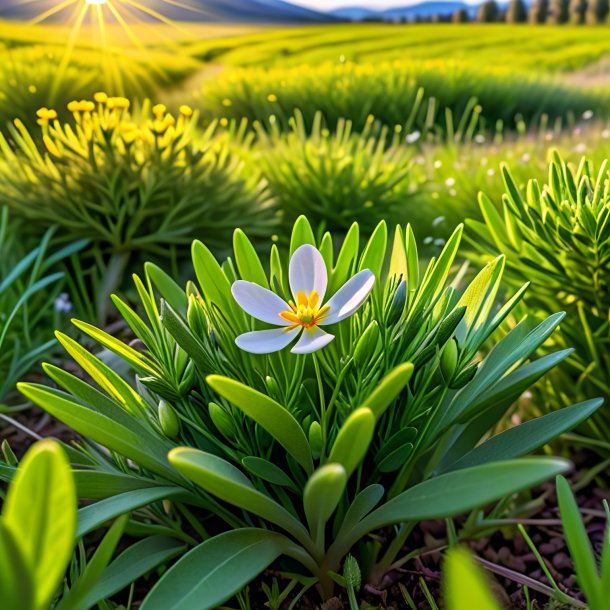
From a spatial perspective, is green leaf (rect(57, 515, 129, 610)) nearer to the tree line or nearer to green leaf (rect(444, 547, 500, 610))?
green leaf (rect(444, 547, 500, 610))

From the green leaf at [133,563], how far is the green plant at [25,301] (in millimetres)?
566

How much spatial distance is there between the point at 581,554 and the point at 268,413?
1.02 feet

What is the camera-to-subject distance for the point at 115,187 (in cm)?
181

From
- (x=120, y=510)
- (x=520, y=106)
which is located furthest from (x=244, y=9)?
(x=520, y=106)

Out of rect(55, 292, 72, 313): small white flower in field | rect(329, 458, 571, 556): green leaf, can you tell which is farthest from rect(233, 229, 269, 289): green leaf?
rect(55, 292, 72, 313): small white flower in field

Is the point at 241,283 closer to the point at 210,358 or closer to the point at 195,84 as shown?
the point at 210,358

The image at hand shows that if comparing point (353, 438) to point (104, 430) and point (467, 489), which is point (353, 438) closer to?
point (467, 489)

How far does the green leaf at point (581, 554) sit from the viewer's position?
585 mm

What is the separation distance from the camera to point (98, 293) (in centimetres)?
182

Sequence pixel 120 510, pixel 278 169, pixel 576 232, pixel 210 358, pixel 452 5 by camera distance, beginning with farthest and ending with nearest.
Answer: pixel 452 5, pixel 278 169, pixel 576 232, pixel 210 358, pixel 120 510

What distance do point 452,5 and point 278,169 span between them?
1.42 metres

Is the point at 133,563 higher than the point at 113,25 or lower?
lower

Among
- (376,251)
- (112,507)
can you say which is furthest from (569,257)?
(112,507)

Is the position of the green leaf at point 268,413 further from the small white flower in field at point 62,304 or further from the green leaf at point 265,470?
the small white flower in field at point 62,304
